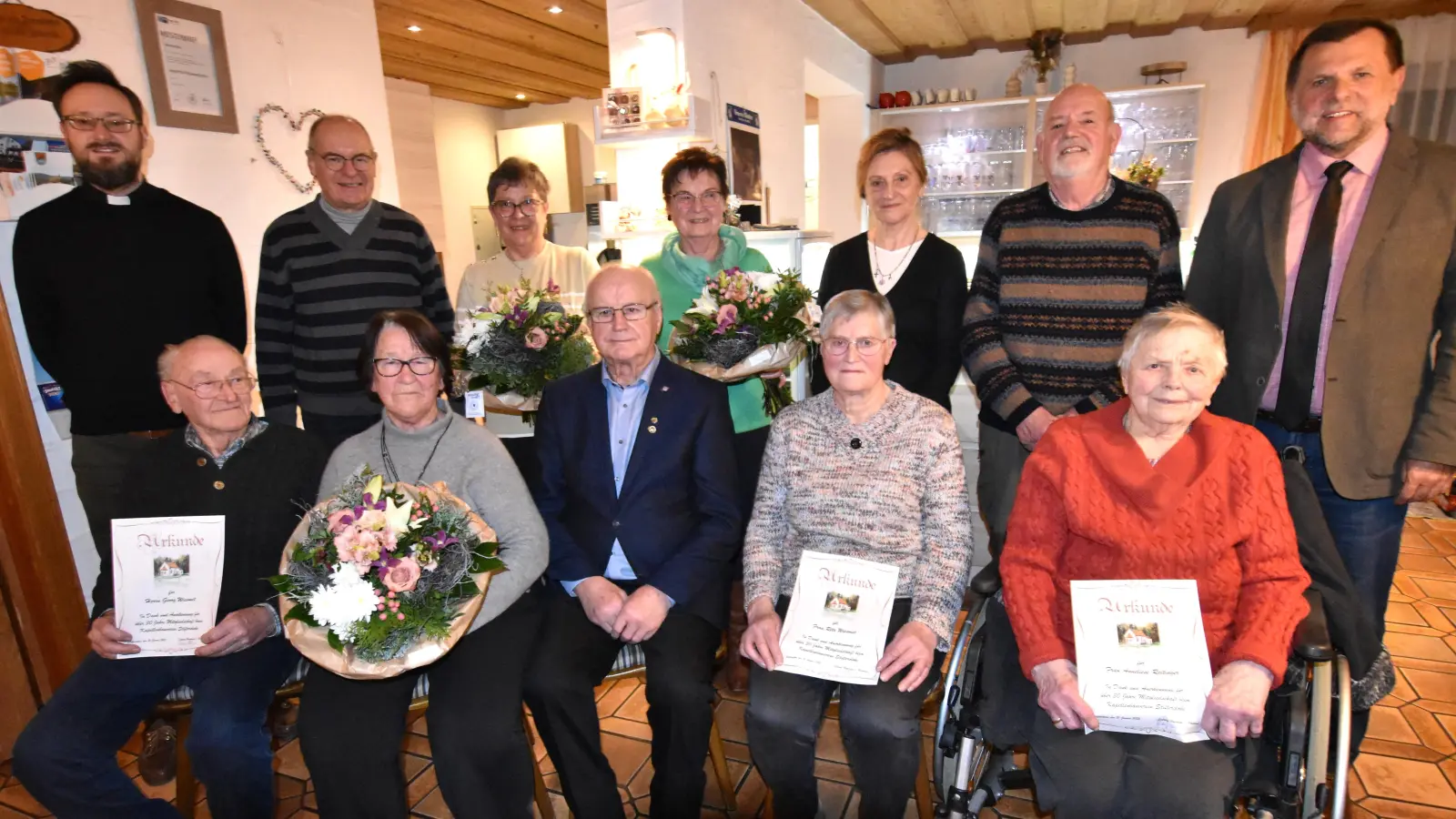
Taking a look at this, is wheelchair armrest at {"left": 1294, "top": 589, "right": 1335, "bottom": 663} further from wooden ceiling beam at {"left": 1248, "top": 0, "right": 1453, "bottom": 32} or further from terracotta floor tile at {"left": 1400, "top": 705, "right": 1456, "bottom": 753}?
wooden ceiling beam at {"left": 1248, "top": 0, "right": 1453, "bottom": 32}

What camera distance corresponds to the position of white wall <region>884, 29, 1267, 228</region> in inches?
253

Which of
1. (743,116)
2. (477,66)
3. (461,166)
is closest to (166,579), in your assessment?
(743,116)

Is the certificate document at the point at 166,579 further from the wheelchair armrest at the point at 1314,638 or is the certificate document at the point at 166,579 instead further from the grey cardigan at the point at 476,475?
the wheelchair armrest at the point at 1314,638

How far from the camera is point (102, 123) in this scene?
7.07 ft

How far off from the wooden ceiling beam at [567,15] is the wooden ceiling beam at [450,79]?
188 centimetres

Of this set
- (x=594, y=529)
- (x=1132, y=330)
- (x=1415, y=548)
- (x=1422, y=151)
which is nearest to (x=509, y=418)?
(x=594, y=529)

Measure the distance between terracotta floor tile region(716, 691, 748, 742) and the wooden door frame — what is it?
7.13 feet

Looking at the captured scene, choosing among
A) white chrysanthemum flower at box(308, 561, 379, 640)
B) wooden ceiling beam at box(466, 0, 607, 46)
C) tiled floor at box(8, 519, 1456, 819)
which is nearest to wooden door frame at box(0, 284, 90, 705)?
tiled floor at box(8, 519, 1456, 819)

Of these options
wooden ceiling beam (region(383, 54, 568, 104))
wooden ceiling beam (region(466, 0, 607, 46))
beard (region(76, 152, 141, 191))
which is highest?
wooden ceiling beam (region(383, 54, 568, 104))

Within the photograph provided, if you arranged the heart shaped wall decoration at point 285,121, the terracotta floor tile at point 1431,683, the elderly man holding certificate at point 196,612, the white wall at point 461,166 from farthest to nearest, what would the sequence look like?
the white wall at point 461,166
the heart shaped wall decoration at point 285,121
the terracotta floor tile at point 1431,683
the elderly man holding certificate at point 196,612

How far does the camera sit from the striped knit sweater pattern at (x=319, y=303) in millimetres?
2402

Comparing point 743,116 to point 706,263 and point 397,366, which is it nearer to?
point 706,263

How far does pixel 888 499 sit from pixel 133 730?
6.68 ft

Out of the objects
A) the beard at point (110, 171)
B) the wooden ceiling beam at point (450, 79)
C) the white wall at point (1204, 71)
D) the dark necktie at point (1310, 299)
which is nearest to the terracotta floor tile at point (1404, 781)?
the dark necktie at point (1310, 299)
